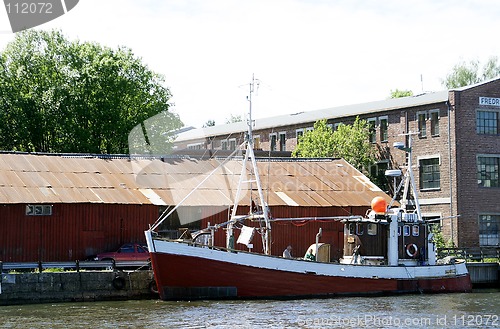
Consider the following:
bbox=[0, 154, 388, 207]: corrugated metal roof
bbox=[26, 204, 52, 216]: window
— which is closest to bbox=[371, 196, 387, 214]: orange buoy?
bbox=[0, 154, 388, 207]: corrugated metal roof

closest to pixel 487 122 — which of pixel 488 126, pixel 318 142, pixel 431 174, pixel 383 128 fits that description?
pixel 488 126

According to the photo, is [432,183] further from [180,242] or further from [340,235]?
[180,242]

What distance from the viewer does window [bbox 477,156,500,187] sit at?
201ft

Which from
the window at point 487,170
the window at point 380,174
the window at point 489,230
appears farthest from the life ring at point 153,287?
the window at point 380,174

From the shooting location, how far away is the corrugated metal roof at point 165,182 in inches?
1735

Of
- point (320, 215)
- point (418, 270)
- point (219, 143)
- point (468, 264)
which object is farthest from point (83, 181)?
point (219, 143)

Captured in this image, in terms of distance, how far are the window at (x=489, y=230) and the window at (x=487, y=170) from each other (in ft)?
7.55

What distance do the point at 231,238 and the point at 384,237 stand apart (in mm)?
7386

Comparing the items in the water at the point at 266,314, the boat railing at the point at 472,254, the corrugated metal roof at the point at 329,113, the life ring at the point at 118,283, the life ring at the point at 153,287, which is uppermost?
the corrugated metal roof at the point at 329,113

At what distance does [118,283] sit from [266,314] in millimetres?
8837

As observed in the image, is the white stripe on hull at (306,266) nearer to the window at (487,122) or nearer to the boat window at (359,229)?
the boat window at (359,229)

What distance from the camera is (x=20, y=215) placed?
43.2 metres

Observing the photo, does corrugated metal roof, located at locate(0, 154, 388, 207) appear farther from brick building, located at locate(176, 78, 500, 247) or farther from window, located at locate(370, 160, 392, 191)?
window, located at locate(370, 160, 392, 191)

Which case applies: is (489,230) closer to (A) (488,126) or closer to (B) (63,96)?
(A) (488,126)
